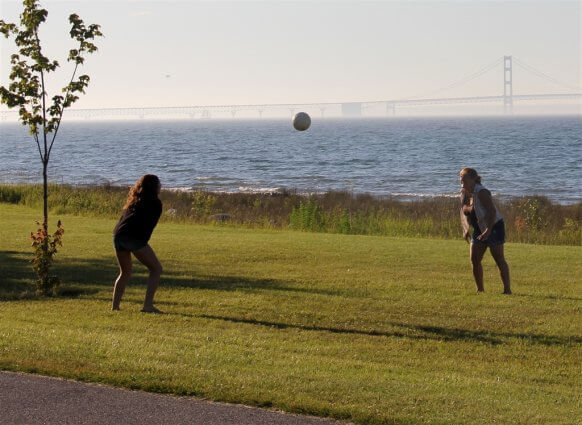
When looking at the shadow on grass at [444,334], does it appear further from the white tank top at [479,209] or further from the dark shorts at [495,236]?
the dark shorts at [495,236]

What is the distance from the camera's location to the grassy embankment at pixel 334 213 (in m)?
25.2

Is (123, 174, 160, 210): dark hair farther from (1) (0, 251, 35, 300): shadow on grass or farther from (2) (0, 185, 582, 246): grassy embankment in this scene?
(2) (0, 185, 582, 246): grassy embankment

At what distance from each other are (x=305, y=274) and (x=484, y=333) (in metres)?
4.88

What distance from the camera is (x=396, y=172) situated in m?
70.9

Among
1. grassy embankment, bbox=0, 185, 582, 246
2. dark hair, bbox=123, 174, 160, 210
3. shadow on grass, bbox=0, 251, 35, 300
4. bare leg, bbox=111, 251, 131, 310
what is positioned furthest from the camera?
grassy embankment, bbox=0, 185, 582, 246

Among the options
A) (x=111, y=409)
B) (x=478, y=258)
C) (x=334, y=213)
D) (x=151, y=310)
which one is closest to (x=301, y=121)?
(x=334, y=213)

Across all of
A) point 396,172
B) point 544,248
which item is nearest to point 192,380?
point 544,248

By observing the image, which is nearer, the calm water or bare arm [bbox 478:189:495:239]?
bare arm [bbox 478:189:495:239]

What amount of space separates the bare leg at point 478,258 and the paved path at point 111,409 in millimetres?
6512

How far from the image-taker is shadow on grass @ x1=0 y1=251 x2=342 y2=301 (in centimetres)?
1362

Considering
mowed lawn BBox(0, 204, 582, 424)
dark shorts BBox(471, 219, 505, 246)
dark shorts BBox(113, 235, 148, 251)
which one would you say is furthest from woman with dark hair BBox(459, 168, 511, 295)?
dark shorts BBox(113, 235, 148, 251)

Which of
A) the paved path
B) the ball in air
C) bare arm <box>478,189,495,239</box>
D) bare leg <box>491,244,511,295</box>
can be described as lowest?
the paved path

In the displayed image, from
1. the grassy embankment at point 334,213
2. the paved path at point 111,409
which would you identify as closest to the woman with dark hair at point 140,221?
the paved path at point 111,409

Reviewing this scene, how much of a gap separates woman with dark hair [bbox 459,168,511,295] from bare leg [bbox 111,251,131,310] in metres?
4.13
